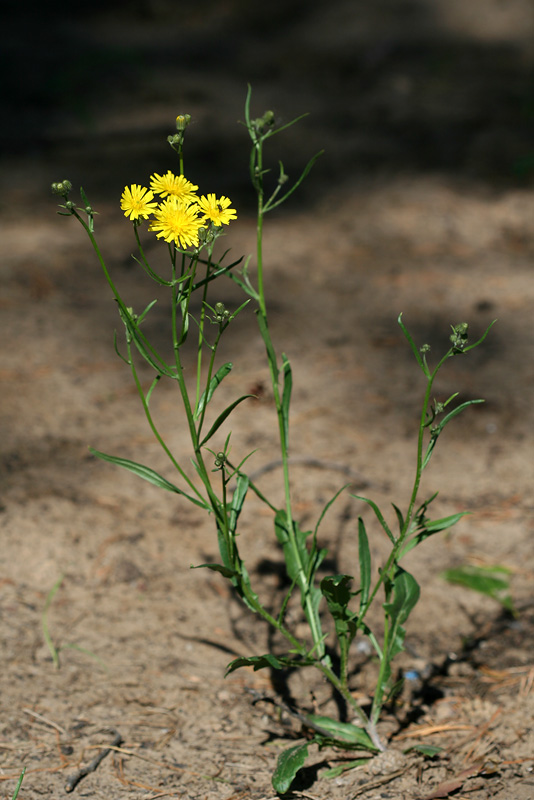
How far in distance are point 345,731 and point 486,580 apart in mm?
729

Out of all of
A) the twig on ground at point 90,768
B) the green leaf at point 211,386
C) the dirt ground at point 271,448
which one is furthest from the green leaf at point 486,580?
the green leaf at point 211,386

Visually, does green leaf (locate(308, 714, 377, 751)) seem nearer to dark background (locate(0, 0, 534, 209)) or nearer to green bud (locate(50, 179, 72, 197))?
green bud (locate(50, 179, 72, 197))

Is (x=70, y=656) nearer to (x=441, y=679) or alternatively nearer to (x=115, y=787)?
(x=115, y=787)

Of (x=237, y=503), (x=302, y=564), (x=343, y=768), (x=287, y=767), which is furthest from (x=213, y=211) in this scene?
(x=343, y=768)

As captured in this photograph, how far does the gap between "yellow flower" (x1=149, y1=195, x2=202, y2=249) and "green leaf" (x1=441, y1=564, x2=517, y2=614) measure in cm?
132

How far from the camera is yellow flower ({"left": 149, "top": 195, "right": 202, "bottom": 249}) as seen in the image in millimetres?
1048

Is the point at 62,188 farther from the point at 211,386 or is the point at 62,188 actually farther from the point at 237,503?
the point at 237,503

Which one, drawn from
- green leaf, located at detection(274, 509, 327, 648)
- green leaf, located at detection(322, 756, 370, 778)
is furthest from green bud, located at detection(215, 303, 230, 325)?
green leaf, located at detection(322, 756, 370, 778)

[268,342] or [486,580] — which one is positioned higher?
[268,342]

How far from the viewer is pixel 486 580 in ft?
6.34

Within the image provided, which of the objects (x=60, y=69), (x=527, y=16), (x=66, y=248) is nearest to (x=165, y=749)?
(x=66, y=248)

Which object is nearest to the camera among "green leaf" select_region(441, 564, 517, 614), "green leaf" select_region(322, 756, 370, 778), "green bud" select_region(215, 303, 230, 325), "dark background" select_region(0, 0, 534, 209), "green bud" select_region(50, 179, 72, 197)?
"green bud" select_region(50, 179, 72, 197)

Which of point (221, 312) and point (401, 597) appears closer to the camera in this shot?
point (221, 312)

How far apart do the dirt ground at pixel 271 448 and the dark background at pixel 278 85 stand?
4 cm
